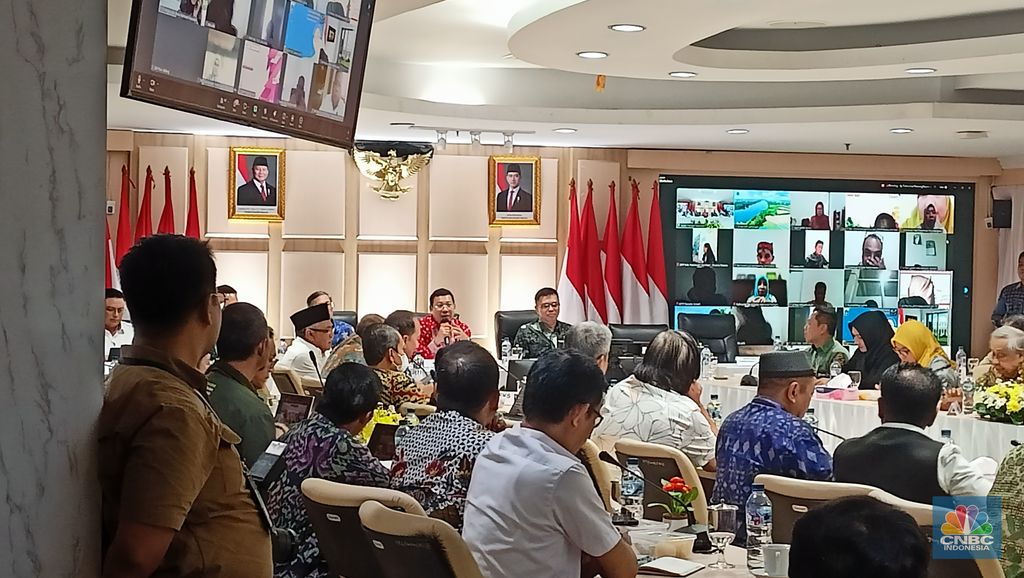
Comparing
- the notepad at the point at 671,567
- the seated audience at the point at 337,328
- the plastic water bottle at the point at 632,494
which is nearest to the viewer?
the notepad at the point at 671,567

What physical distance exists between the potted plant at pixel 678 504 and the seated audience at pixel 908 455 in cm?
56

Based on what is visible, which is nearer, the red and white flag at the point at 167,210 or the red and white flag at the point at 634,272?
the red and white flag at the point at 167,210

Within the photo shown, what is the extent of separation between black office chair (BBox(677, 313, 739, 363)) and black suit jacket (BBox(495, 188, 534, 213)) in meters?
1.89

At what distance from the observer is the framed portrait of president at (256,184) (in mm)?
10719

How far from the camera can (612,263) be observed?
36.5ft

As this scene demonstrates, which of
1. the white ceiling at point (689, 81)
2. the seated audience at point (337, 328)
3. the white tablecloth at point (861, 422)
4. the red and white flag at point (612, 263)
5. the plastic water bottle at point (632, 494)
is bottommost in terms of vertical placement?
the white tablecloth at point (861, 422)

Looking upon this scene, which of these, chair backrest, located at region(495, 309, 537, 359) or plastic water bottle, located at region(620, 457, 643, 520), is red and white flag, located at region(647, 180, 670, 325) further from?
plastic water bottle, located at region(620, 457, 643, 520)

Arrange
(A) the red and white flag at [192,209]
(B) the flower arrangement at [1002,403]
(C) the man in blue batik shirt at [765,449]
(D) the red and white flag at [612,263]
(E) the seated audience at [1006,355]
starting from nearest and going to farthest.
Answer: (C) the man in blue batik shirt at [765,449] → (B) the flower arrangement at [1002,403] → (E) the seated audience at [1006,355] → (A) the red and white flag at [192,209] → (D) the red and white flag at [612,263]

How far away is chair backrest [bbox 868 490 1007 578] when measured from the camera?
121 inches

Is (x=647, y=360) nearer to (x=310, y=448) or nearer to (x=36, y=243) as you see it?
(x=310, y=448)

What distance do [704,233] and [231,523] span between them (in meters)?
9.85

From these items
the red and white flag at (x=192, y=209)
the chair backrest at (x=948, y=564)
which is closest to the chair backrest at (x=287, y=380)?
the chair backrest at (x=948, y=564)

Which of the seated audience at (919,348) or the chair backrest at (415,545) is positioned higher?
the seated audience at (919,348)

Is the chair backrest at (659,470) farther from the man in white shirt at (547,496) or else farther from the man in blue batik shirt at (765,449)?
the man in white shirt at (547,496)
